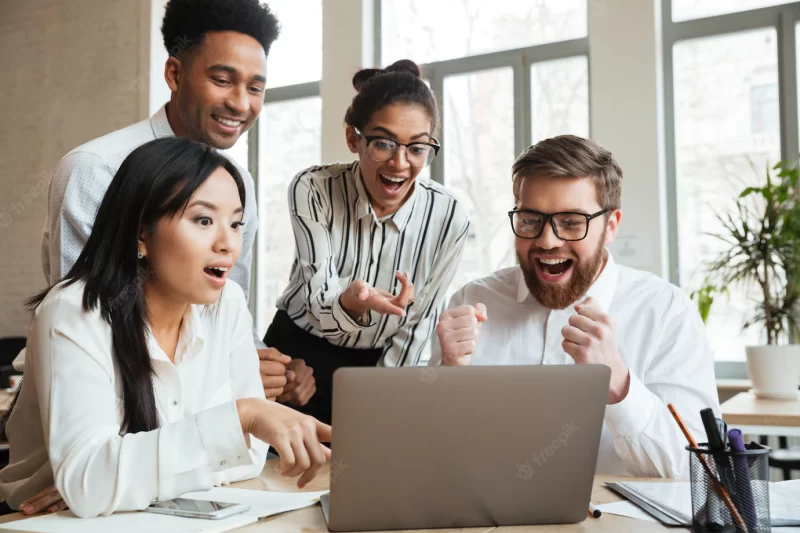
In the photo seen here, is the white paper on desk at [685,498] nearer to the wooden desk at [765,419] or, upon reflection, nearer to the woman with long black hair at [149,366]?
the woman with long black hair at [149,366]

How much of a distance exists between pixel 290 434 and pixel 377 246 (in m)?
1.38

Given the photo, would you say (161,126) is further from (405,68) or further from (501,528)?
(501,528)

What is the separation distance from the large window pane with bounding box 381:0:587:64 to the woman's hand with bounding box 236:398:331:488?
435cm

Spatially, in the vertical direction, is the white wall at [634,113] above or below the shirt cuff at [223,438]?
above

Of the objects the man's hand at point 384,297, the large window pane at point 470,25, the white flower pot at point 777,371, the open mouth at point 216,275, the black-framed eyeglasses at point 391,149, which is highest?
the large window pane at point 470,25

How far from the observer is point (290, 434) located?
1215 mm

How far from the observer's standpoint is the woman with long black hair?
1226 mm

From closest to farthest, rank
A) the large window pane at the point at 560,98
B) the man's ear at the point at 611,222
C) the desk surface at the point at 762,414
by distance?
1. the man's ear at the point at 611,222
2. the desk surface at the point at 762,414
3. the large window pane at the point at 560,98

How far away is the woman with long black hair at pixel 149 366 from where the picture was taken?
123 cm

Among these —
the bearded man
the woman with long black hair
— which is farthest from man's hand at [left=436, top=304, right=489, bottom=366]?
the woman with long black hair

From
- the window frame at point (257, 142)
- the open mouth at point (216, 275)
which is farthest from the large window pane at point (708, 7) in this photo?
the open mouth at point (216, 275)

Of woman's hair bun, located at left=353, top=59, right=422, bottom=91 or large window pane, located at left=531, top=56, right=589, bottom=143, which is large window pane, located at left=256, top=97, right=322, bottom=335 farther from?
woman's hair bun, located at left=353, top=59, right=422, bottom=91

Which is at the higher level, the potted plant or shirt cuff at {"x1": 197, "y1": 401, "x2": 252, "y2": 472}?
the potted plant

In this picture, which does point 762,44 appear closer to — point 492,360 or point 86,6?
point 492,360
